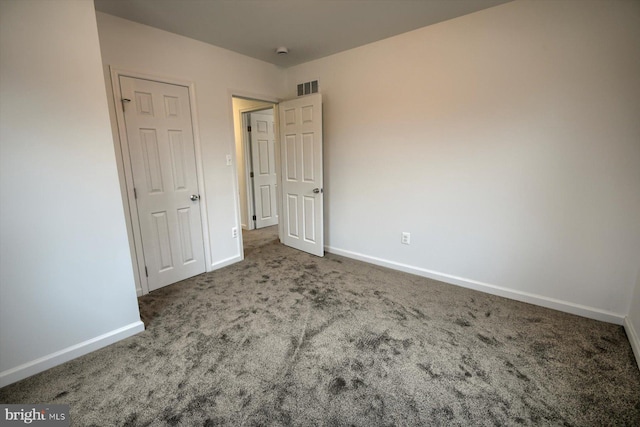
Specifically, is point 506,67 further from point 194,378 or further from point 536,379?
point 194,378

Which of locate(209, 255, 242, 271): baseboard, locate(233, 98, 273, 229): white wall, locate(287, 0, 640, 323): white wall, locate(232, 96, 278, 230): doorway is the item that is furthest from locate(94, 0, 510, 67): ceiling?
locate(209, 255, 242, 271): baseboard

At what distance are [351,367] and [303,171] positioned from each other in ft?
8.01

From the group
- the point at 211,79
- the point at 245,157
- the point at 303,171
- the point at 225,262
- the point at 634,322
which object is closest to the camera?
the point at 634,322

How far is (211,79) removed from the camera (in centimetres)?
302

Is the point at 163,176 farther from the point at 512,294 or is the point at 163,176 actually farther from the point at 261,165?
the point at 512,294

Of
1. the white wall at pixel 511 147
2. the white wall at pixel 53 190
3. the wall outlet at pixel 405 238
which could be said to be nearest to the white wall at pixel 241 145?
the white wall at pixel 511 147

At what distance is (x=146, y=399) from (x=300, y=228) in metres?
2.55

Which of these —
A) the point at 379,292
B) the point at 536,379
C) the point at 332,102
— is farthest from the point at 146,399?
the point at 332,102

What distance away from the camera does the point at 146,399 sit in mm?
1554

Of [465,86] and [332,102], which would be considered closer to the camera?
[465,86]

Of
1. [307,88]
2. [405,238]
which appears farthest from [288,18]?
[405,238]

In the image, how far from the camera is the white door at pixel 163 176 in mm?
2557

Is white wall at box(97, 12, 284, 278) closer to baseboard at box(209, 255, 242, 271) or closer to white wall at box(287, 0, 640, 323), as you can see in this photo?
baseboard at box(209, 255, 242, 271)

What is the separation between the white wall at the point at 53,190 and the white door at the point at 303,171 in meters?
2.08
